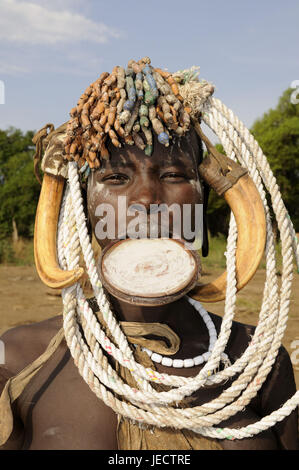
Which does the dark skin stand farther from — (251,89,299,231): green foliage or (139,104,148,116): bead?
(251,89,299,231): green foliage

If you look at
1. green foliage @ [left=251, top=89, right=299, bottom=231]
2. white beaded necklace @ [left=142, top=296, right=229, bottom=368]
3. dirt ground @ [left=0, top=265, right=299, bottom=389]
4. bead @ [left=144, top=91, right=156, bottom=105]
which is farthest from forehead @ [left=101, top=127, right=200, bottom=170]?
green foliage @ [left=251, top=89, right=299, bottom=231]

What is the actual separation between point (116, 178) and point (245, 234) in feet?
1.47

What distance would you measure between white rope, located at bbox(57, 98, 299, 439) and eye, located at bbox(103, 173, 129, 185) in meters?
0.12

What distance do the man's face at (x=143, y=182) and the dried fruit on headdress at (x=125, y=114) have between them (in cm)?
3

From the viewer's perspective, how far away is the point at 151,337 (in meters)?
1.50

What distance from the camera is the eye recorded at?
4.57 ft

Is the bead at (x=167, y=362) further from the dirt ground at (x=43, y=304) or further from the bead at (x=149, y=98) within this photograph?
the dirt ground at (x=43, y=304)

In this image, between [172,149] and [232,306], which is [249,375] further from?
[172,149]

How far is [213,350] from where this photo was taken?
1442 mm

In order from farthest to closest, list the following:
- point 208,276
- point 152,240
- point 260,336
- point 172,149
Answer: point 208,276 < point 260,336 < point 172,149 < point 152,240

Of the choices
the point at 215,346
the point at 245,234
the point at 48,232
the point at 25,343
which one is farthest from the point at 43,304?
the point at 245,234

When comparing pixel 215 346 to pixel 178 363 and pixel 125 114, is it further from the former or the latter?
pixel 125 114

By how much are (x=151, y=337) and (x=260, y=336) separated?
37 centimetres
